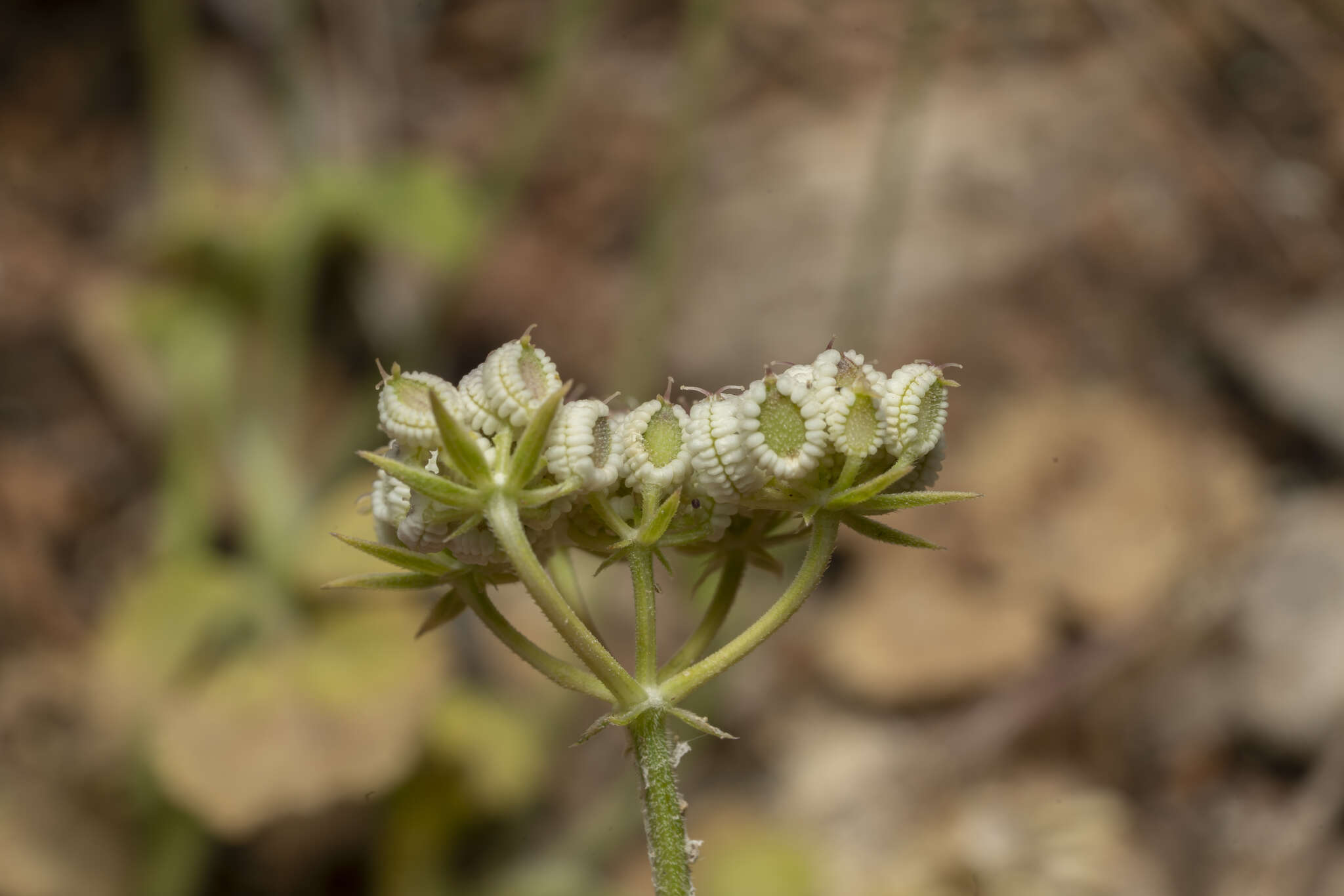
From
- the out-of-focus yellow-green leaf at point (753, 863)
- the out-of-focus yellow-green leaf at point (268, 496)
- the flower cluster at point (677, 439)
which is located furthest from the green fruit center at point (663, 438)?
the out-of-focus yellow-green leaf at point (268, 496)

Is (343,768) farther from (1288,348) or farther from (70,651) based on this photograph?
(1288,348)

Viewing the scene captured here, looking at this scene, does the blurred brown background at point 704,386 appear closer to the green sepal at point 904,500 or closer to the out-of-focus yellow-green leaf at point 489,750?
the out-of-focus yellow-green leaf at point 489,750

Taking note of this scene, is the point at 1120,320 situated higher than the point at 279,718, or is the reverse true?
the point at 1120,320

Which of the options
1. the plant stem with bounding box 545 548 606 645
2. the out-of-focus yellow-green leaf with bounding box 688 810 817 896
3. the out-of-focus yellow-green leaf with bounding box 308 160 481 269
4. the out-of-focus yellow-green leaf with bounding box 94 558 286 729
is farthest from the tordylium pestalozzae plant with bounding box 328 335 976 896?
the out-of-focus yellow-green leaf with bounding box 308 160 481 269

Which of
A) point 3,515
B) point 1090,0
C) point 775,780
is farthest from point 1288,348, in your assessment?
point 3,515

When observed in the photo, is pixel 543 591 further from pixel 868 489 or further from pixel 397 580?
pixel 868 489

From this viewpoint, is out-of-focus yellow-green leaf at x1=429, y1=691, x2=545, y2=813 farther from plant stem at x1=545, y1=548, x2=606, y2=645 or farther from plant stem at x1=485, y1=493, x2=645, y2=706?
plant stem at x1=485, y1=493, x2=645, y2=706
